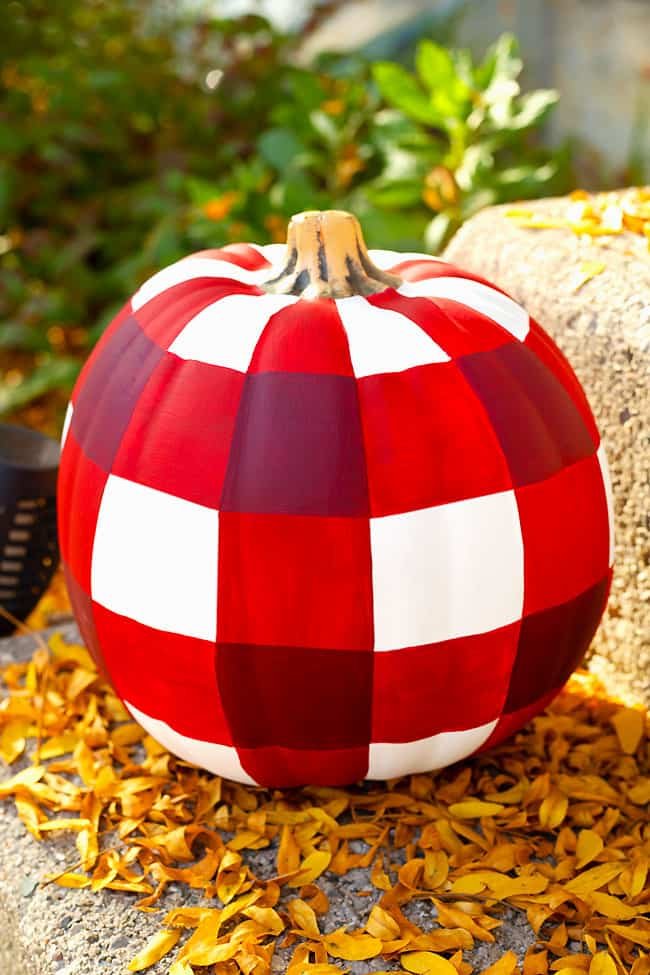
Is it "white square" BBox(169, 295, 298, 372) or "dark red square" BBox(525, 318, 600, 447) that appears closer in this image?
"white square" BBox(169, 295, 298, 372)

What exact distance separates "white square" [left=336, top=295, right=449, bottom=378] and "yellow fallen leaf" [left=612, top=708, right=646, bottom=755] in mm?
665

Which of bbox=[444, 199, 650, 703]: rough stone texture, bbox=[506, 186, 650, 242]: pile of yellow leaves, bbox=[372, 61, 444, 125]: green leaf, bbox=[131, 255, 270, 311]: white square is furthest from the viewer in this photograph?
bbox=[372, 61, 444, 125]: green leaf

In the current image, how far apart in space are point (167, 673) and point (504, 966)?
501mm

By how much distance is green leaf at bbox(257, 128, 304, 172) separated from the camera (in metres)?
3.15

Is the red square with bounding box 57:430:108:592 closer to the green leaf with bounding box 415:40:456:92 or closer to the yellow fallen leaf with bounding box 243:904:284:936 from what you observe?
the yellow fallen leaf with bounding box 243:904:284:936

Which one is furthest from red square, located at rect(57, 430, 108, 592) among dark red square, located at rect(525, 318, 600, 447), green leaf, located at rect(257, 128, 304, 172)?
green leaf, located at rect(257, 128, 304, 172)

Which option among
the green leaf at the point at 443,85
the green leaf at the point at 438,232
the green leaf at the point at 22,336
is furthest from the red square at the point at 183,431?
the green leaf at the point at 22,336

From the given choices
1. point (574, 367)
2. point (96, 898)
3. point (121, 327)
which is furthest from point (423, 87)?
point (96, 898)

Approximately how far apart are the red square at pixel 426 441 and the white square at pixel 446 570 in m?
0.02

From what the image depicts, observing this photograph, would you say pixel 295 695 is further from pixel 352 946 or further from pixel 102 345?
pixel 102 345

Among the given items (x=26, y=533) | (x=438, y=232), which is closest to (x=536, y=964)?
(x=26, y=533)

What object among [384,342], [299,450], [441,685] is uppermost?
[384,342]

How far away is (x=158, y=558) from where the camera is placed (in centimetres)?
131

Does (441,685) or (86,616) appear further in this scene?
(86,616)
